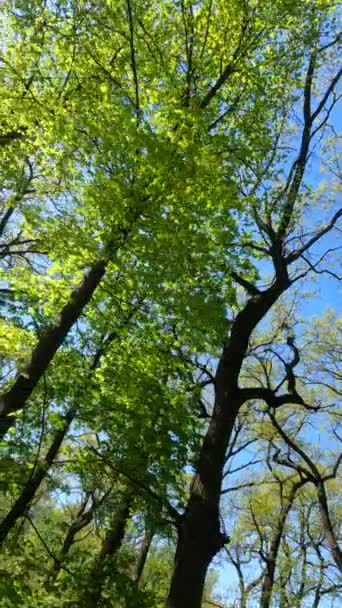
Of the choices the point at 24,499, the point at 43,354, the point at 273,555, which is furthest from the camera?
the point at 273,555

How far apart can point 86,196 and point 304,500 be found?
59.2 feet

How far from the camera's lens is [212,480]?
6.78 m

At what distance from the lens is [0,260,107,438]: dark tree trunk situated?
5.63 meters

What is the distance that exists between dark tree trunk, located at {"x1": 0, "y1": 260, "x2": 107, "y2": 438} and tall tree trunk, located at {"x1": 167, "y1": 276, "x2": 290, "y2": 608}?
256cm

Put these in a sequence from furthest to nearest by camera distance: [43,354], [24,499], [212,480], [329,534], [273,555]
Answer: [273,555]
[329,534]
[24,499]
[212,480]
[43,354]

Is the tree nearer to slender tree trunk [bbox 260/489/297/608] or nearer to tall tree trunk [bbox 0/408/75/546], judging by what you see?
tall tree trunk [bbox 0/408/75/546]

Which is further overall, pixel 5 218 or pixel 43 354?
pixel 5 218

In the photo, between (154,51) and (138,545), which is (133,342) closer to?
(154,51)

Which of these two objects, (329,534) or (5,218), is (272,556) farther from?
(5,218)

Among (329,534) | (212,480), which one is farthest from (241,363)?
(329,534)

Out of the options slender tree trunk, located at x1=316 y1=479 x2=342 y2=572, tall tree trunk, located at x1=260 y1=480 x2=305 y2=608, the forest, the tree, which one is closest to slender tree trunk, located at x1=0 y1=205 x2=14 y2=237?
the forest

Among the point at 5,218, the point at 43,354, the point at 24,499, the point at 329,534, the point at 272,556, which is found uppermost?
the point at 5,218

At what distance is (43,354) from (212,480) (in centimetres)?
282

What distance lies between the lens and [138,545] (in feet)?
57.7
